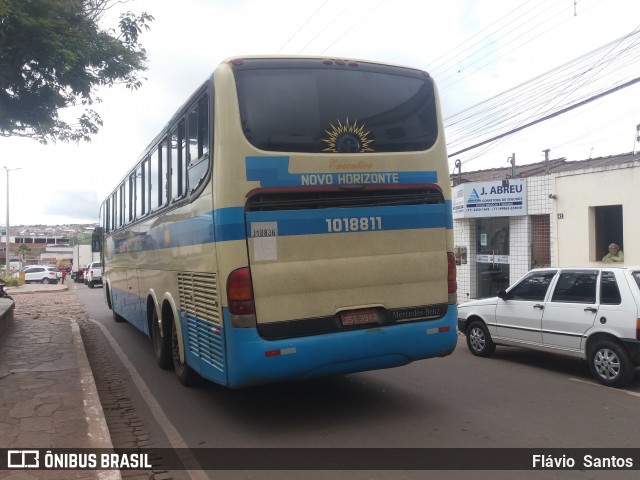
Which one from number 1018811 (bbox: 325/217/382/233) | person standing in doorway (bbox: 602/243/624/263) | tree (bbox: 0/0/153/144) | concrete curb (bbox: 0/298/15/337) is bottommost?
concrete curb (bbox: 0/298/15/337)

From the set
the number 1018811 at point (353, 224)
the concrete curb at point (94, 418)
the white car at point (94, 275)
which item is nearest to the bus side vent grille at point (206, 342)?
the concrete curb at point (94, 418)

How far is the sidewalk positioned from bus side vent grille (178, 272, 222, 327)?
4.72ft

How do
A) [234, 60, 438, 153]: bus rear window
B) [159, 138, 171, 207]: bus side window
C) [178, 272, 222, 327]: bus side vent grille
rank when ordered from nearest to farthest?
[234, 60, 438, 153]: bus rear window
[178, 272, 222, 327]: bus side vent grille
[159, 138, 171, 207]: bus side window

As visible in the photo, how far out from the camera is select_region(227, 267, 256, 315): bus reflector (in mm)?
5164

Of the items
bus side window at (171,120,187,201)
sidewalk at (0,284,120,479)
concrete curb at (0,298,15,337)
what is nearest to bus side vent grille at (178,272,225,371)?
bus side window at (171,120,187,201)

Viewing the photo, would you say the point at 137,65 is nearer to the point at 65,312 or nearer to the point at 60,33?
the point at 60,33

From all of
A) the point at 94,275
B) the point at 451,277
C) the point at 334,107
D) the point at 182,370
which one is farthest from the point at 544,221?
the point at 94,275

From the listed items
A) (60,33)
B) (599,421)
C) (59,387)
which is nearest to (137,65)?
(60,33)

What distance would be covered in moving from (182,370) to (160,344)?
4.00ft

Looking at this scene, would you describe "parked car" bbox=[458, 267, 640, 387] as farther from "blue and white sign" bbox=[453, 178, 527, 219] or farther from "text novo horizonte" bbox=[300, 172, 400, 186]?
"blue and white sign" bbox=[453, 178, 527, 219]

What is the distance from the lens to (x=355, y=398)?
666 cm

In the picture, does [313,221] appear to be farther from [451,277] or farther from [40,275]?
[40,275]

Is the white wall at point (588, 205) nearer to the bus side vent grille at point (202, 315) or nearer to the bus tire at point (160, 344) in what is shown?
the bus tire at point (160, 344)

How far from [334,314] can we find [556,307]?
13.7 ft
